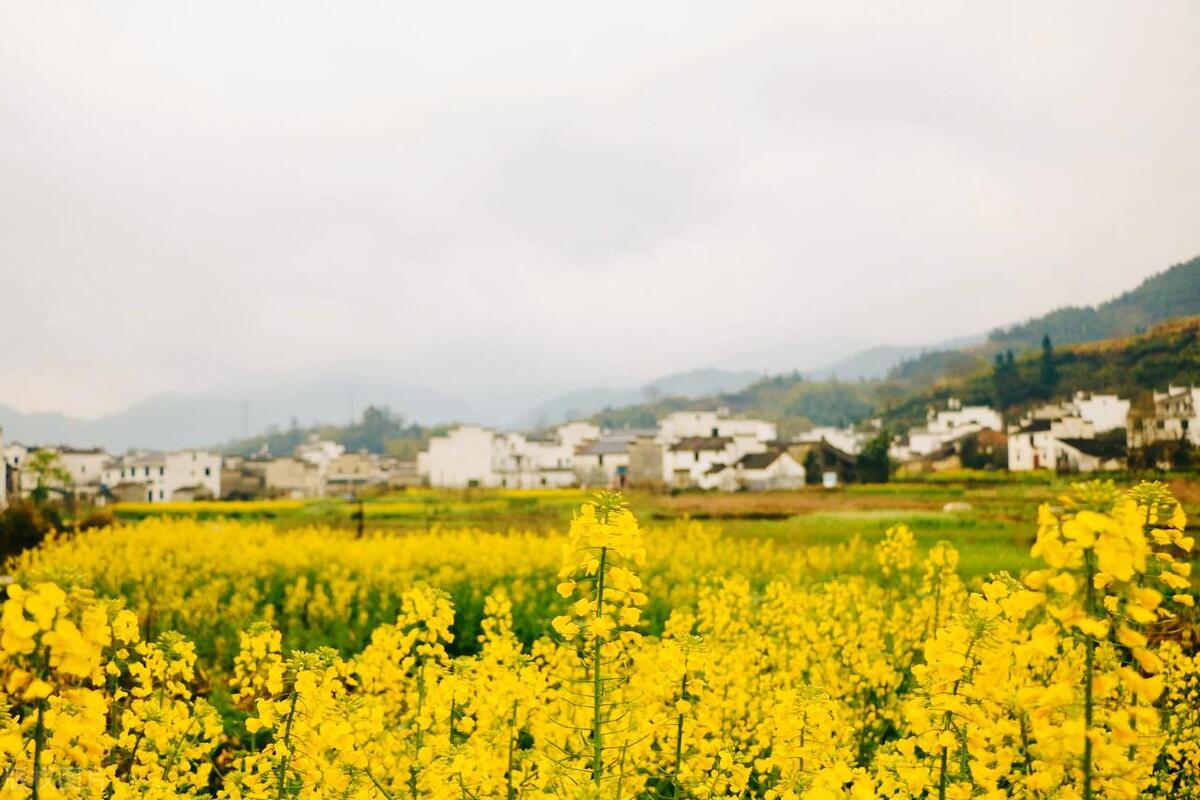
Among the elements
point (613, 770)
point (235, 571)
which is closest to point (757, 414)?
point (235, 571)

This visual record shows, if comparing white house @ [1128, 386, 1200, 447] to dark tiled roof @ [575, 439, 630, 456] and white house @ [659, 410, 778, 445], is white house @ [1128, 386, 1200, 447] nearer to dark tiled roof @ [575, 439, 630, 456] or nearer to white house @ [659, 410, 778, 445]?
white house @ [659, 410, 778, 445]

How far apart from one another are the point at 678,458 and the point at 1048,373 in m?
10.3

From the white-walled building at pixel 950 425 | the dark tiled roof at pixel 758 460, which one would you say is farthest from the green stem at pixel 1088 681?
the dark tiled roof at pixel 758 460

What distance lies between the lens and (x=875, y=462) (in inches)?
611

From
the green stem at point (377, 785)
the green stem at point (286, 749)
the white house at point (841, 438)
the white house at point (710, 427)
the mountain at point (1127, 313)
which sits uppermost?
the mountain at point (1127, 313)

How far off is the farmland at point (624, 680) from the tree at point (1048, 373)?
147 inches

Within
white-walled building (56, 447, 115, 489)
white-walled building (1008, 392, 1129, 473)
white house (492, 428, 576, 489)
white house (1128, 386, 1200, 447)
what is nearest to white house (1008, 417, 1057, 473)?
white-walled building (1008, 392, 1129, 473)

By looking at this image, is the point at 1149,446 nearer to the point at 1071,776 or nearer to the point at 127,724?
the point at 1071,776

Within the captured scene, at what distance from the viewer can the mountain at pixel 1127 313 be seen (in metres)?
12.1

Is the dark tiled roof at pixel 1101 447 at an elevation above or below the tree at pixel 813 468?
above

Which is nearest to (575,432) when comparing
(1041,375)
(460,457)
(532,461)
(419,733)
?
(460,457)

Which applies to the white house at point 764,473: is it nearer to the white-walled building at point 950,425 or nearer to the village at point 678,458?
the village at point 678,458

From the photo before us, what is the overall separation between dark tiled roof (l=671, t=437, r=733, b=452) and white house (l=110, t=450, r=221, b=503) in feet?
49.7

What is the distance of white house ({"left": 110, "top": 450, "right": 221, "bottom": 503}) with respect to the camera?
26.2m
